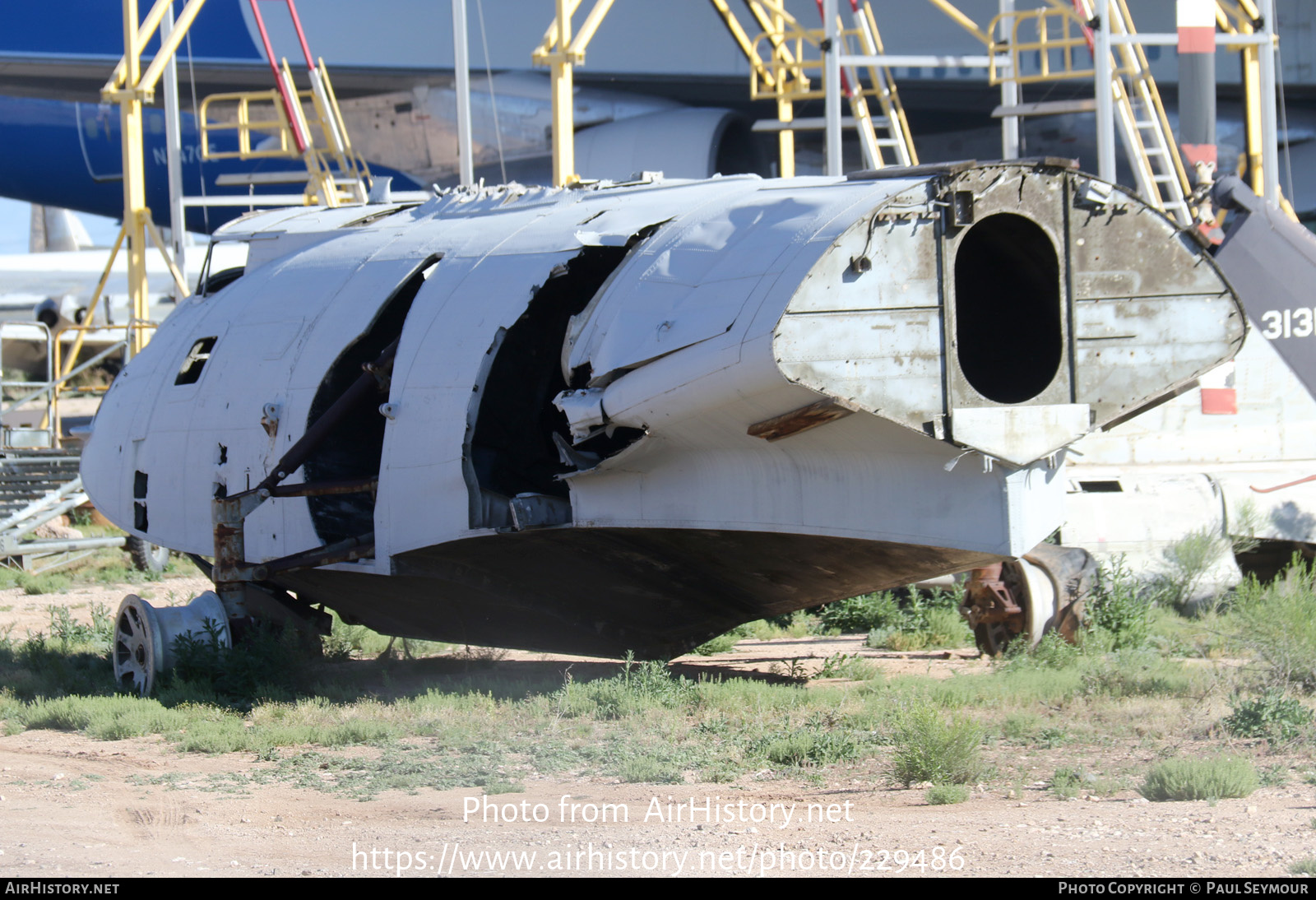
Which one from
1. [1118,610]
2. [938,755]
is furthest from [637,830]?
[1118,610]

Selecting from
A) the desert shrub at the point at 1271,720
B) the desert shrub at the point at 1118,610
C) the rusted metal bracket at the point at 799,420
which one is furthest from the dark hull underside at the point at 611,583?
the desert shrub at the point at 1118,610

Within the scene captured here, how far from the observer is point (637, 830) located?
6133 mm

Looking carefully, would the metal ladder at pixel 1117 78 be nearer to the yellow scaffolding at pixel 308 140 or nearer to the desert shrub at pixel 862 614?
the desert shrub at pixel 862 614

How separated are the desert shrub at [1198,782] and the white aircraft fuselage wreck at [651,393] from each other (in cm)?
142

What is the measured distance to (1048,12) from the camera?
18203mm

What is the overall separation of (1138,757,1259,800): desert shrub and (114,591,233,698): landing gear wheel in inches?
267

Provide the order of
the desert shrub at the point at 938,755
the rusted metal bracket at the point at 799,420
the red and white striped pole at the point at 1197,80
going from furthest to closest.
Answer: the red and white striped pole at the point at 1197,80, the desert shrub at the point at 938,755, the rusted metal bracket at the point at 799,420

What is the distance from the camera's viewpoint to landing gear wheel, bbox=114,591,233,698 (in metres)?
10.1

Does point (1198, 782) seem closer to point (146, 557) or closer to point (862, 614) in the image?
point (862, 614)

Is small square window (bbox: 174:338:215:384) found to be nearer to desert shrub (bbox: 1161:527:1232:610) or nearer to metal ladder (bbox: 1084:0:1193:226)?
desert shrub (bbox: 1161:527:1232:610)

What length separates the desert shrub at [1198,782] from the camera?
257 inches

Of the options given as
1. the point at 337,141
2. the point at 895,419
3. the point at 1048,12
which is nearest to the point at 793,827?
the point at 895,419

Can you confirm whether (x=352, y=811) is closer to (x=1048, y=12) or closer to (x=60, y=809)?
(x=60, y=809)

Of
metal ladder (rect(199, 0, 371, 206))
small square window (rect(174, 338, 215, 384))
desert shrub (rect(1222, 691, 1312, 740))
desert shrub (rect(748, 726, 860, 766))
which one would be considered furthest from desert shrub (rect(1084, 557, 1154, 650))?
metal ladder (rect(199, 0, 371, 206))
